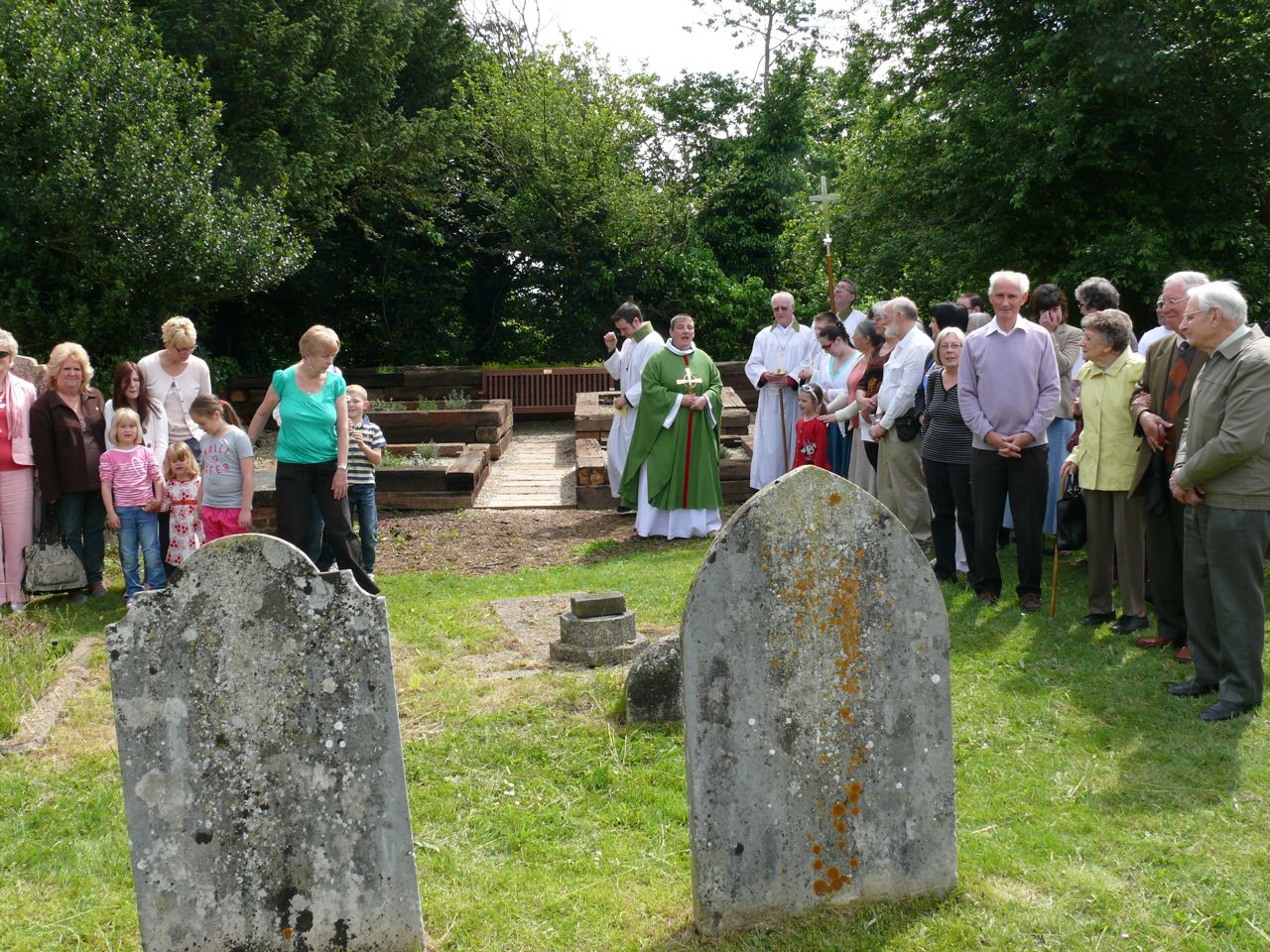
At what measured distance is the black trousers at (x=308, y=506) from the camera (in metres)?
7.75

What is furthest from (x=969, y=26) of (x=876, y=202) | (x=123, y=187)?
(x=123, y=187)

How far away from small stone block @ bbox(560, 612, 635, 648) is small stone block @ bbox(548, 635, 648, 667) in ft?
0.09

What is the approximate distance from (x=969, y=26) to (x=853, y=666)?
1627cm

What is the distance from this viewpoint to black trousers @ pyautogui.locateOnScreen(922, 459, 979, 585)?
7.86 metres

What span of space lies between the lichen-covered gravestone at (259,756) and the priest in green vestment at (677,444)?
783 cm

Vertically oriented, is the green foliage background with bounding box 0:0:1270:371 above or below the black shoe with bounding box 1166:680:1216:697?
above

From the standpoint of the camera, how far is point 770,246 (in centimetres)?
2702

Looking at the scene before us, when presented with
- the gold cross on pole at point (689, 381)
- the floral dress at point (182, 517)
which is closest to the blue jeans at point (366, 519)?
the floral dress at point (182, 517)

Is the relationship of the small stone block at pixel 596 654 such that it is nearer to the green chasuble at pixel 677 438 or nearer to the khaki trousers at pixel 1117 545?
the khaki trousers at pixel 1117 545

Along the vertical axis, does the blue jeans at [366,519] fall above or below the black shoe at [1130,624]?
above

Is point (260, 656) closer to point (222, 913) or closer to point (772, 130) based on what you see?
point (222, 913)

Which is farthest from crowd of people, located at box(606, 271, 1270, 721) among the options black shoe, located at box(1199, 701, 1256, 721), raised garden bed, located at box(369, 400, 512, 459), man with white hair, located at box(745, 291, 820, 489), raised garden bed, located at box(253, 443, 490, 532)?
raised garden bed, located at box(369, 400, 512, 459)

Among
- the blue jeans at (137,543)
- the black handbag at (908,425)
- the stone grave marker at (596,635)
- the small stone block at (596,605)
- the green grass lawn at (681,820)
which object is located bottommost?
the green grass lawn at (681,820)

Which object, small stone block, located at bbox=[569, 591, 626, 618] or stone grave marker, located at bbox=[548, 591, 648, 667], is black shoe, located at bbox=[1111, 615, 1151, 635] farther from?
small stone block, located at bbox=[569, 591, 626, 618]
